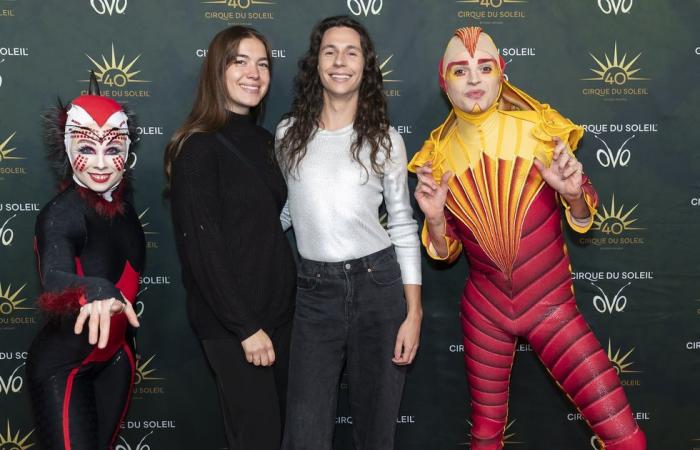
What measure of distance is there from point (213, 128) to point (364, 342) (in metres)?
0.90

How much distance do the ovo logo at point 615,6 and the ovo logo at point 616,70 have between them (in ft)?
0.56

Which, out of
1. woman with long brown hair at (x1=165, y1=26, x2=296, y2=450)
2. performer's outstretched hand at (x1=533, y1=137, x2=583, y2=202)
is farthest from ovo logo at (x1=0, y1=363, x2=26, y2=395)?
performer's outstretched hand at (x1=533, y1=137, x2=583, y2=202)

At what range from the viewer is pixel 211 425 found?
109 inches

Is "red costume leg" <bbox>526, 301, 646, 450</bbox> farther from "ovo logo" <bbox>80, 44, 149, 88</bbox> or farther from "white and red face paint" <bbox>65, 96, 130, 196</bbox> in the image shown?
"ovo logo" <bbox>80, 44, 149, 88</bbox>

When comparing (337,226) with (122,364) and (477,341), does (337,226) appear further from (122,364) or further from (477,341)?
(122,364)

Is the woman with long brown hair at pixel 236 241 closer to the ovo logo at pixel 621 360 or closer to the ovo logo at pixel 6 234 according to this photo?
the ovo logo at pixel 6 234

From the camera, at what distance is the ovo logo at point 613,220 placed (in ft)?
8.84

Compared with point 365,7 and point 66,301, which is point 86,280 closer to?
point 66,301

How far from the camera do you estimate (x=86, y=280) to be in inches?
67.6

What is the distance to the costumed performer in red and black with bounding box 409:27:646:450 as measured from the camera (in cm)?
200

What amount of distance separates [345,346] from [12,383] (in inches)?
67.0

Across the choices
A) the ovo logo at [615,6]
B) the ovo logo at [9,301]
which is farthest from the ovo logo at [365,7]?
the ovo logo at [9,301]

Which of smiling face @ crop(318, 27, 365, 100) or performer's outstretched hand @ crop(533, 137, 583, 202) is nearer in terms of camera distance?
performer's outstretched hand @ crop(533, 137, 583, 202)

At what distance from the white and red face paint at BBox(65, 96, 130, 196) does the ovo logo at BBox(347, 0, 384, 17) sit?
1.16 m
